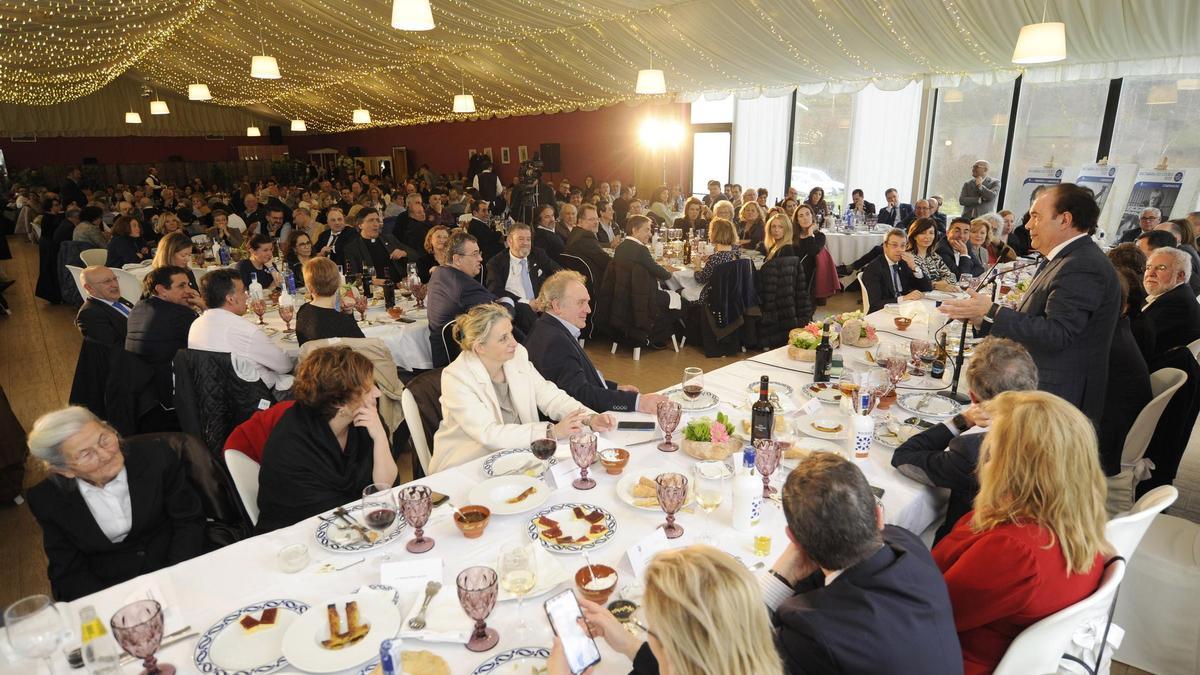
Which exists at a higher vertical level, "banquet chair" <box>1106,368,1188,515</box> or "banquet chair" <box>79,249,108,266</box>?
"banquet chair" <box>79,249,108,266</box>

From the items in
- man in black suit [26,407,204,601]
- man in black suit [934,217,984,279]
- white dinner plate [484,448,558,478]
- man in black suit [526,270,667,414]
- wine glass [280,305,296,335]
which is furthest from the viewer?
man in black suit [934,217,984,279]

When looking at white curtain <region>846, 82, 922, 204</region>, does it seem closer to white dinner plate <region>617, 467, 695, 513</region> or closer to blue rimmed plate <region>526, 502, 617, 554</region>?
white dinner plate <region>617, 467, 695, 513</region>

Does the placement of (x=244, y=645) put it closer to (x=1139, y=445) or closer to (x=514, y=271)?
(x=1139, y=445)

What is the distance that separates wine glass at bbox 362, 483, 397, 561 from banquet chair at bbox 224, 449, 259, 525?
0.62m

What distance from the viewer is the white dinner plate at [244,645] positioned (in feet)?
4.47

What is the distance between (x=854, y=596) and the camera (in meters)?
1.21

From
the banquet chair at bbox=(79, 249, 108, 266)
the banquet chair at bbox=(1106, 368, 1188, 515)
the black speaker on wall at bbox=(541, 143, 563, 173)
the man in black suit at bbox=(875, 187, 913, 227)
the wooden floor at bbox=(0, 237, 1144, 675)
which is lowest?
the wooden floor at bbox=(0, 237, 1144, 675)

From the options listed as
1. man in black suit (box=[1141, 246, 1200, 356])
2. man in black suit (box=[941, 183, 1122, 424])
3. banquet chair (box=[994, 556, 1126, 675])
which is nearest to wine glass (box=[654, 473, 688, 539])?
banquet chair (box=[994, 556, 1126, 675])

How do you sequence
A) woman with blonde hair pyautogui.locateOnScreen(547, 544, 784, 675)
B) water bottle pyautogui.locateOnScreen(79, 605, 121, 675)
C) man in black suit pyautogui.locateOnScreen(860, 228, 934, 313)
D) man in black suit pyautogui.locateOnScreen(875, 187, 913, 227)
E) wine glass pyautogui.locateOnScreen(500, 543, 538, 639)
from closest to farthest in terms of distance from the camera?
woman with blonde hair pyautogui.locateOnScreen(547, 544, 784, 675)
water bottle pyautogui.locateOnScreen(79, 605, 121, 675)
wine glass pyautogui.locateOnScreen(500, 543, 538, 639)
man in black suit pyautogui.locateOnScreen(860, 228, 934, 313)
man in black suit pyautogui.locateOnScreen(875, 187, 913, 227)

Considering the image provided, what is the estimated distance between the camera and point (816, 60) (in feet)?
30.7

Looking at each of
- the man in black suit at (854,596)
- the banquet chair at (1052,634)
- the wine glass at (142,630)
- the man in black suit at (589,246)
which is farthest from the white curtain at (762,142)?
the wine glass at (142,630)

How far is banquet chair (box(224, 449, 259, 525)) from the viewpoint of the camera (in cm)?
222

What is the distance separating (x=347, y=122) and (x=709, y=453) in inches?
874

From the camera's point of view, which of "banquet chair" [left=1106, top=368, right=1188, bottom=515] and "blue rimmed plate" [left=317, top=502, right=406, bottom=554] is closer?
"blue rimmed plate" [left=317, top=502, right=406, bottom=554]
